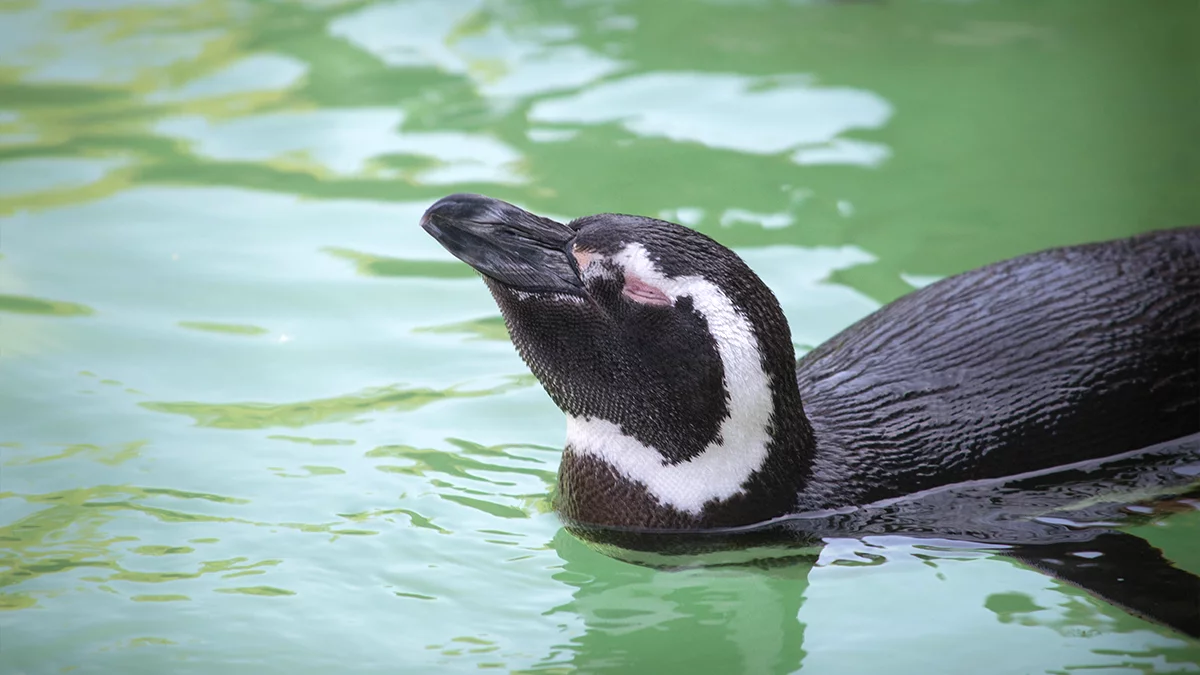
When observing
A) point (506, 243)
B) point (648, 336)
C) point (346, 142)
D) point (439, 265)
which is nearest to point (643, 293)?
point (648, 336)

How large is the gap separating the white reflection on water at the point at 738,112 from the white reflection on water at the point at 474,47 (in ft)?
0.94

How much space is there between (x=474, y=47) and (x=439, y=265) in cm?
267

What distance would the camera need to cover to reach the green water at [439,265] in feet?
13.7

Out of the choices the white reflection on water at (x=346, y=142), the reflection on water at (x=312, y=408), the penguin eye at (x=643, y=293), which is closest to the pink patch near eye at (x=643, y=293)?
the penguin eye at (x=643, y=293)

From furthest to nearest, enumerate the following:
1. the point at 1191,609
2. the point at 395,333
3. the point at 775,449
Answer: the point at 395,333 → the point at 775,449 → the point at 1191,609

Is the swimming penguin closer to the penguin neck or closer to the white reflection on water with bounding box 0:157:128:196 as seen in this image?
the penguin neck

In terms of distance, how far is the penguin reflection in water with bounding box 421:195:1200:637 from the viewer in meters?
4.21

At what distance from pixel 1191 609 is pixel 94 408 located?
12.3 ft

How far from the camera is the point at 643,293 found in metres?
4.18

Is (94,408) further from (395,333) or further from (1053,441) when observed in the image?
(1053,441)

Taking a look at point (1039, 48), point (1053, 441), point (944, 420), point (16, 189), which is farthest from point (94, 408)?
point (1039, 48)

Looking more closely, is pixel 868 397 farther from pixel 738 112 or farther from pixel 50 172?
pixel 50 172

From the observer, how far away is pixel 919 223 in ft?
22.4

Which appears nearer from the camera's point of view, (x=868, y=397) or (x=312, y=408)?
(x=868, y=397)
